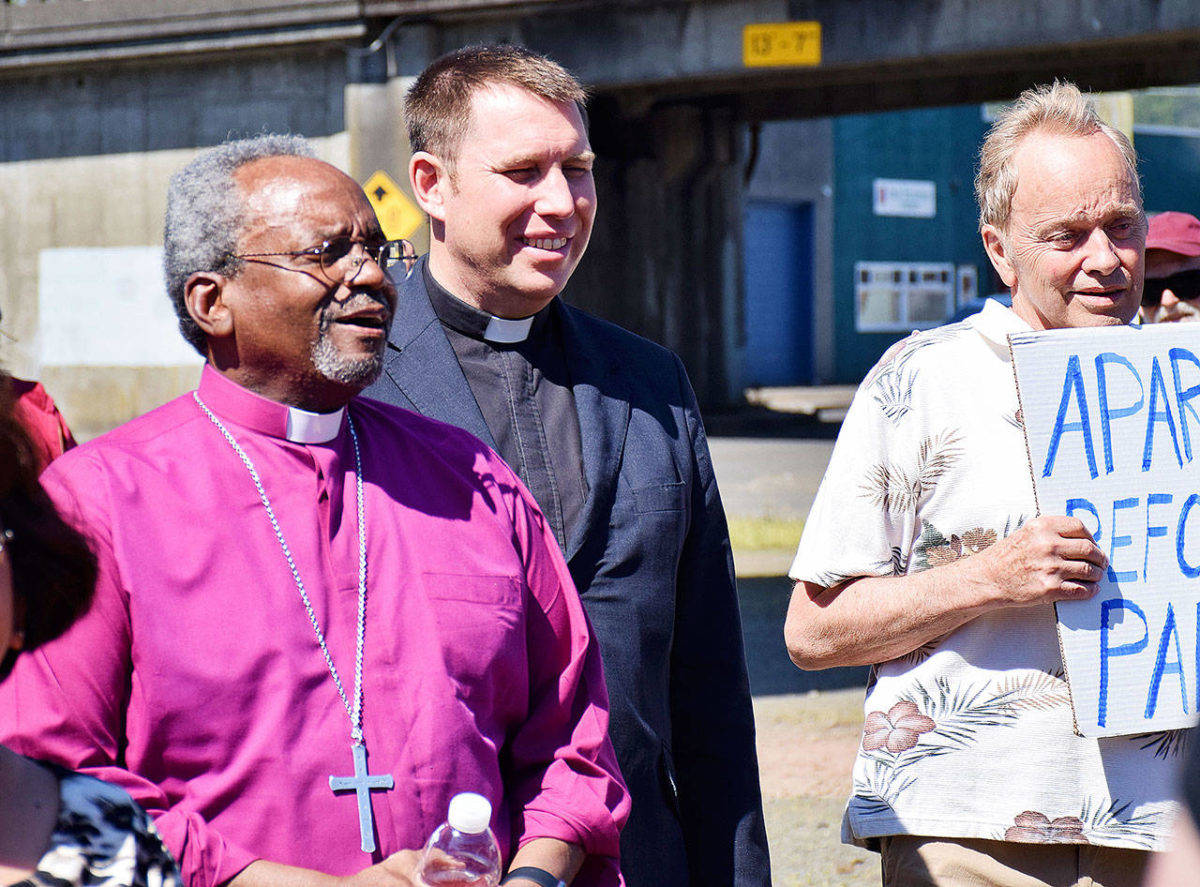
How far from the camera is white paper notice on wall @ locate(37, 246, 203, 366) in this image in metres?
16.5

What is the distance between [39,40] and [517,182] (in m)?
15.1

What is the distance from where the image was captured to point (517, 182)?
Answer: 2762mm

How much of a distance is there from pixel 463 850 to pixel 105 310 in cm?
1588

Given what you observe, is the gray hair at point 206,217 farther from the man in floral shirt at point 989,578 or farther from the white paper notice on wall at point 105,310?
the white paper notice on wall at point 105,310

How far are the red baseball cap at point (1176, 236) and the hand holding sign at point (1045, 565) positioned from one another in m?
2.80

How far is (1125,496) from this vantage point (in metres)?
2.46

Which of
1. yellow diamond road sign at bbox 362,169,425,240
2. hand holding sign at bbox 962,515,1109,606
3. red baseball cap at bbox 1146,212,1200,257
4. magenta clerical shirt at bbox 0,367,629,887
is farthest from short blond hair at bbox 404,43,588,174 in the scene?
yellow diamond road sign at bbox 362,169,425,240

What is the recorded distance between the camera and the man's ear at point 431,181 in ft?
9.38

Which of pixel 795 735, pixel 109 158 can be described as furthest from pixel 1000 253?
pixel 109 158

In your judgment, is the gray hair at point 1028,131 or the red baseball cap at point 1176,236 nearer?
the gray hair at point 1028,131

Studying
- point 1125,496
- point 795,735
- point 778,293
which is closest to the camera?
point 1125,496

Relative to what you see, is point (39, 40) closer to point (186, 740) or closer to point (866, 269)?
point (186, 740)

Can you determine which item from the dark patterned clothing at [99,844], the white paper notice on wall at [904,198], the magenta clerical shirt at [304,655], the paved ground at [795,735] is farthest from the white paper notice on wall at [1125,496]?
the white paper notice on wall at [904,198]

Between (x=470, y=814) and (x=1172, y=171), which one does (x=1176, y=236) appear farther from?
(x=1172, y=171)
